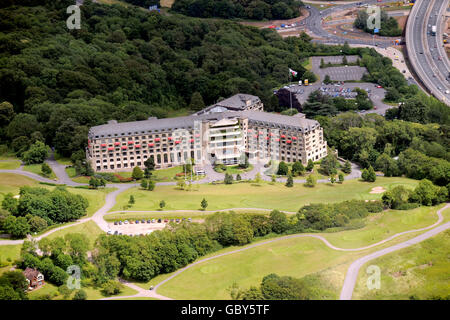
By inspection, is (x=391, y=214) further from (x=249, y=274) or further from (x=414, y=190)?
(x=249, y=274)

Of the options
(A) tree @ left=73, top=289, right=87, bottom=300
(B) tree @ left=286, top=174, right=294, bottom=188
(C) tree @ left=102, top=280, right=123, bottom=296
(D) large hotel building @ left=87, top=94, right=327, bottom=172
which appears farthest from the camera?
(D) large hotel building @ left=87, top=94, right=327, bottom=172

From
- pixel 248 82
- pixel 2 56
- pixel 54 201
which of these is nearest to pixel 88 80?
pixel 2 56

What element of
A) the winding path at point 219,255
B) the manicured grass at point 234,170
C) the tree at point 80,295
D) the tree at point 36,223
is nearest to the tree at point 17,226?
the tree at point 36,223

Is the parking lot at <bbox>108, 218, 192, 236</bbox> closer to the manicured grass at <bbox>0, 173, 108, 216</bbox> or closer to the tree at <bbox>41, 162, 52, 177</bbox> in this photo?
the manicured grass at <bbox>0, 173, 108, 216</bbox>

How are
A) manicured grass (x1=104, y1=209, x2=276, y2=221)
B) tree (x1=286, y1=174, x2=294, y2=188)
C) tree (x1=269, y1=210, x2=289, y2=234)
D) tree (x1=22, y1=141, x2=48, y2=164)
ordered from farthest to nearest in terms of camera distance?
tree (x1=22, y1=141, x2=48, y2=164)
tree (x1=286, y1=174, x2=294, y2=188)
manicured grass (x1=104, y1=209, x2=276, y2=221)
tree (x1=269, y1=210, x2=289, y2=234)

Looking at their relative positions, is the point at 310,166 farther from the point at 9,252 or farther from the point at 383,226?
the point at 9,252

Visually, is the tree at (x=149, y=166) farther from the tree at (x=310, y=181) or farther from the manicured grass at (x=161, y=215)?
the tree at (x=310, y=181)

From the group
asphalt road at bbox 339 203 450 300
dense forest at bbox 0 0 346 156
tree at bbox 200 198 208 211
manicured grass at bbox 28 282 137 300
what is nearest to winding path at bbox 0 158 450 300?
asphalt road at bbox 339 203 450 300
